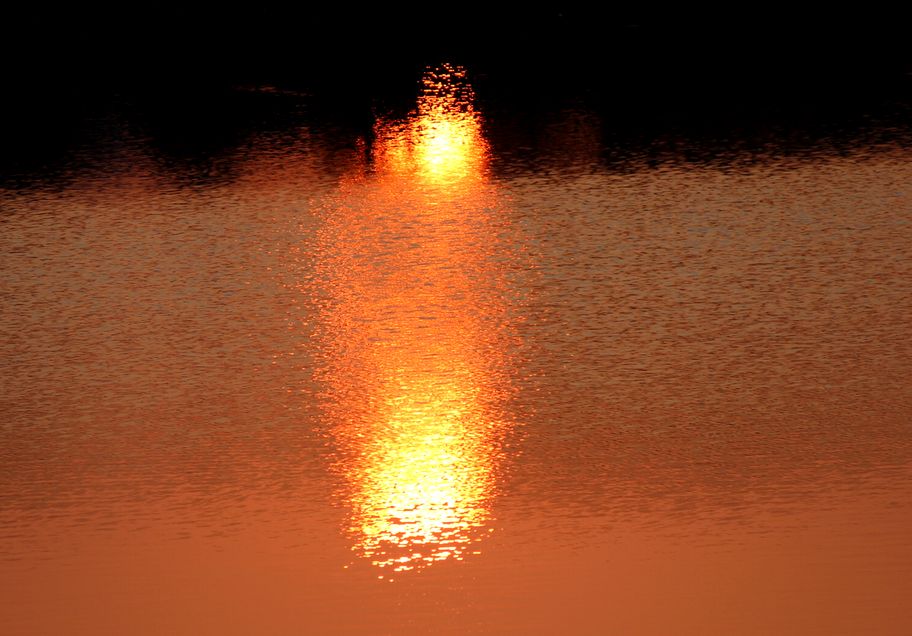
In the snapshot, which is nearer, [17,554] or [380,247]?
[17,554]

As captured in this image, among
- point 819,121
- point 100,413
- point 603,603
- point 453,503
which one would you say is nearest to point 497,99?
point 819,121

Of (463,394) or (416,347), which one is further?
(416,347)

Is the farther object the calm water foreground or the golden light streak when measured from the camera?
the golden light streak

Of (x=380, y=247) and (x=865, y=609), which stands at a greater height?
(x=865, y=609)

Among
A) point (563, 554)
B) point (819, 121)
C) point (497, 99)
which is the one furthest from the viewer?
point (497, 99)

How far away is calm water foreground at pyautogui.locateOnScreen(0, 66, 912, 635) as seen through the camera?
6512mm

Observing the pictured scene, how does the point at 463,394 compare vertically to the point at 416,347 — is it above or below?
above

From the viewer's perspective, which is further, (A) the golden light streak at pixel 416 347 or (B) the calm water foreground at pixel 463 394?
(A) the golden light streak at pixel 416 347

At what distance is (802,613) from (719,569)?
465 mm

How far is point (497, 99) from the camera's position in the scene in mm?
16922

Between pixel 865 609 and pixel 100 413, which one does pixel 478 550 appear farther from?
pixel 100 413

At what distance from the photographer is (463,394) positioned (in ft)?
28.7

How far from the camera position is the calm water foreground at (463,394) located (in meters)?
6.51

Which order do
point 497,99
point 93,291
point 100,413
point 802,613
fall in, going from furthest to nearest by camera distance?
1. point 497,99
2. point 93,291
3. point 100,413
4. point 802,613
